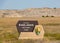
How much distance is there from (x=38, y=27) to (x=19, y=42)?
232 cm

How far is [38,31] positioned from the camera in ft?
85.6

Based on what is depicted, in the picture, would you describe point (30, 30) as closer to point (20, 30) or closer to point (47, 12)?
point (20, 30)

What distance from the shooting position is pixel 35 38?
26156 millimetres

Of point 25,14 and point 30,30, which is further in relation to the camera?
point 25,14

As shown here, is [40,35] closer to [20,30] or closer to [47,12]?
[20,30]

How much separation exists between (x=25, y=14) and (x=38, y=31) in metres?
171

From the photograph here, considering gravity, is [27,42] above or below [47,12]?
above

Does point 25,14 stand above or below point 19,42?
below

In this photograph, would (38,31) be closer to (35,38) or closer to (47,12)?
(35,38)

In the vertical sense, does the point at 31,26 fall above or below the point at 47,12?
above

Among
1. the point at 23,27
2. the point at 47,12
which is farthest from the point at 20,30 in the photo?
the point at 47,12

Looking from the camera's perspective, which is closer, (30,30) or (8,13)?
(30,30)

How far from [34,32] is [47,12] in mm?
169628

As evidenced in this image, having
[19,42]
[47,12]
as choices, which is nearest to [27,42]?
[19,42]
